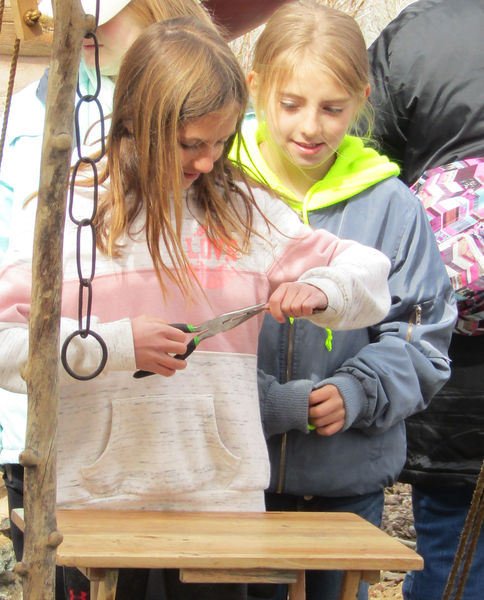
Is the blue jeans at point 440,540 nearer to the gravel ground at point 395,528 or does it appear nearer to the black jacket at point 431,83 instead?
the black jacket at point 431,83

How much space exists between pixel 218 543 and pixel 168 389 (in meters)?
0.36

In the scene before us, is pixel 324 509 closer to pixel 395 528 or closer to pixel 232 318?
pixel 232 318

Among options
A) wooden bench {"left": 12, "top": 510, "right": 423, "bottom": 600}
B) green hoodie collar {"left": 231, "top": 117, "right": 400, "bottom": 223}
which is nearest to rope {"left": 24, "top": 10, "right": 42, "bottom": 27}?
green hoodie collar {"left": 231, "top": 117, "right": 400, "bottom": 223}

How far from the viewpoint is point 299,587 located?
1760 millimetres

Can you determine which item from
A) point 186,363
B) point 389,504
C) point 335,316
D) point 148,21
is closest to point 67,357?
point 186,363

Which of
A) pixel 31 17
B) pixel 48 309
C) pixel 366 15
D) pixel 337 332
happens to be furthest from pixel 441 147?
pixel 366 15

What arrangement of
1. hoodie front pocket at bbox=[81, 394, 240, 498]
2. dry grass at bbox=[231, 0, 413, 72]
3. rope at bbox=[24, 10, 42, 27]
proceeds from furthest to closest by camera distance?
dry grass at bbox=[231, 0, 413, 72]
hoodie front pocket at bbox=[81, 394, 240, 498]
rope at bbox=[24, 10, 42, 27]

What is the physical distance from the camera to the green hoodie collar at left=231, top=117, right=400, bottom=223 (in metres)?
2.32

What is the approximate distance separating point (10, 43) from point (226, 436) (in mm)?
2123

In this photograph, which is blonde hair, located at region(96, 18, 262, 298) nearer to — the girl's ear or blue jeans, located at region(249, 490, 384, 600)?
the girl's ear

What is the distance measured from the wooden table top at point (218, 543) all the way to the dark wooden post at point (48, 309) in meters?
0.27

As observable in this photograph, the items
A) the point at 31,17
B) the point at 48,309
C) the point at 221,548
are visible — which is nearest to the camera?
the point at 48,309

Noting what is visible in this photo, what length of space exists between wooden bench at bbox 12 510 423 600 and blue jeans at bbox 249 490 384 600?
1.27ft

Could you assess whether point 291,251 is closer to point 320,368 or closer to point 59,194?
point 320,368
